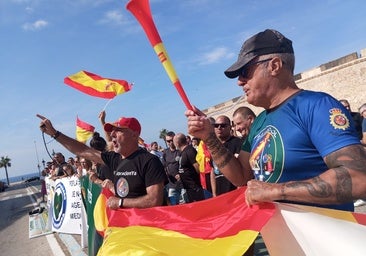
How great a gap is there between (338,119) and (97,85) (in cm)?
658

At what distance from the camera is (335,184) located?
1.72m

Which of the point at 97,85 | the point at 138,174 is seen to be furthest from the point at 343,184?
the point at 97,85

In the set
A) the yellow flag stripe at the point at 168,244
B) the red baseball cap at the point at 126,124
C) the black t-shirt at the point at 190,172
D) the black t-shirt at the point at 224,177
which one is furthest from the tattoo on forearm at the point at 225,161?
the black t-shirt at the point at 190,172

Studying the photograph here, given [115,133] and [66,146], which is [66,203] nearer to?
[66,146]

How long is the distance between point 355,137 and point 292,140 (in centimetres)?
30

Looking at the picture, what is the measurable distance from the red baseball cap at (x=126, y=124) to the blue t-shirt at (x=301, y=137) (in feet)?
7.18

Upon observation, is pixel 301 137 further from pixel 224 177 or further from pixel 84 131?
pixel 84 131

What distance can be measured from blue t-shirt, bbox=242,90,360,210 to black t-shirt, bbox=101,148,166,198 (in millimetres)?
1723

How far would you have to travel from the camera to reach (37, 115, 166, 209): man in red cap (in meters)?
3.73

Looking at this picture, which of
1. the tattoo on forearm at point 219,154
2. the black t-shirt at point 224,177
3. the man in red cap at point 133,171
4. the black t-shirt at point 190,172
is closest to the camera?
the tattoo on forearm at point 219,154

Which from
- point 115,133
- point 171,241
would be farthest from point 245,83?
point 115,133

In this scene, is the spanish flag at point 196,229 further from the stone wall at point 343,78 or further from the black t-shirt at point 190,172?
the stone wall at point 343,78

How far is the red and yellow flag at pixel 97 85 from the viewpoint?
770 cm

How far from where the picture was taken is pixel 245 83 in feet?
7.43
